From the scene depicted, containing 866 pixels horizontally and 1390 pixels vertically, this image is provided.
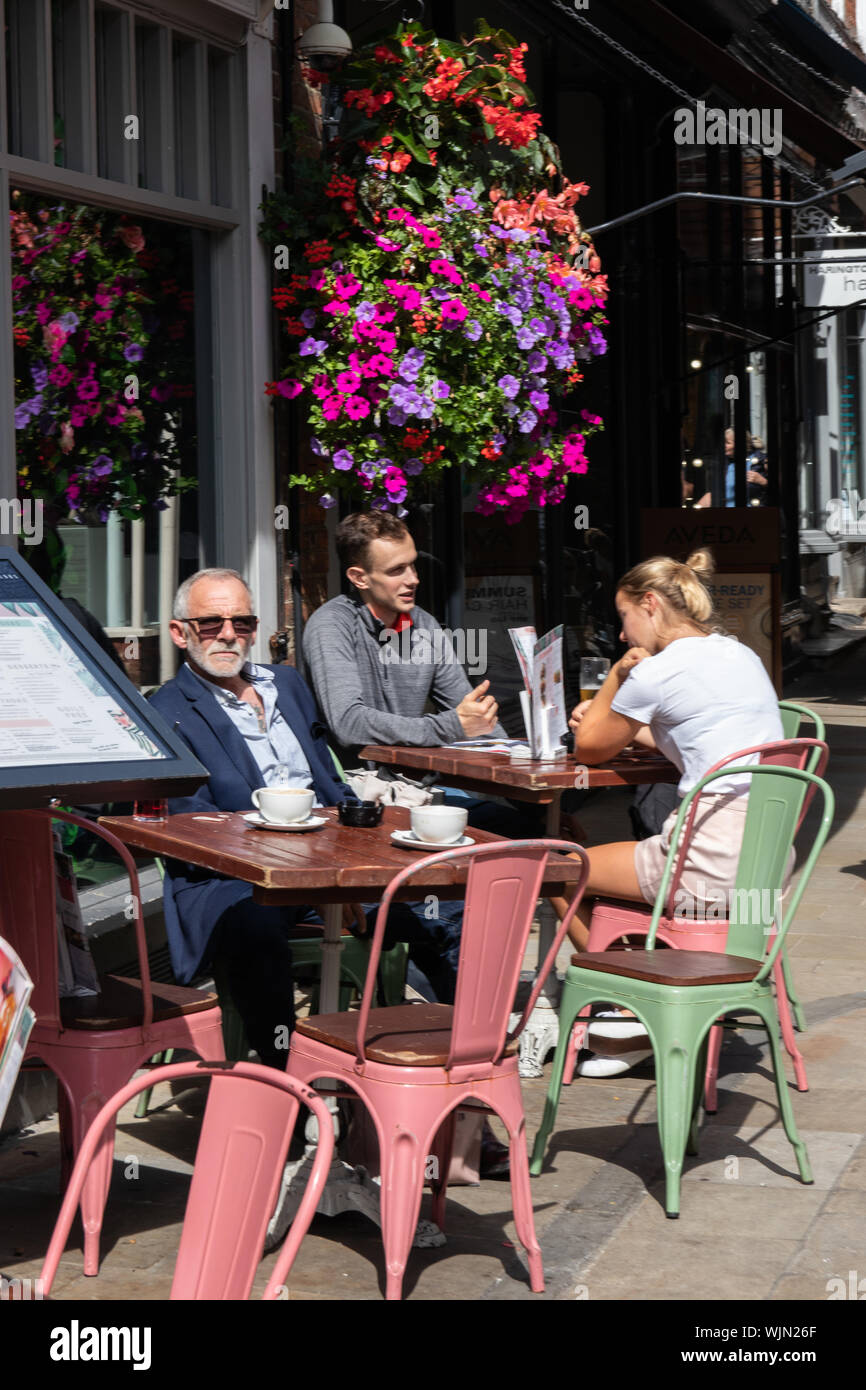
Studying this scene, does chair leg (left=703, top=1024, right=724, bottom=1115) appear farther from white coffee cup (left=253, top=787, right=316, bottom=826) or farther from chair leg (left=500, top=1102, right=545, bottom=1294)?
white coffee cup (left=253, top=787, right=316, bottom=826)

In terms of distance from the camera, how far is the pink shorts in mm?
4621

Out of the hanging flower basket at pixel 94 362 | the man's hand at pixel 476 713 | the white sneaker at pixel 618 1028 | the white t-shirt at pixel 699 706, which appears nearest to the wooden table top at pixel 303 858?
the white t-shirt at pixel 699 706

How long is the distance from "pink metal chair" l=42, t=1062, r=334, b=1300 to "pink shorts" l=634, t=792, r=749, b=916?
2629 mm

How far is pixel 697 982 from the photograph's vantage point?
402cm

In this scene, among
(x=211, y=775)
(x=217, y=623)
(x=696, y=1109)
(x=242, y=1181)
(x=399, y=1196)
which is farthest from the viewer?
(x=217, y=623)

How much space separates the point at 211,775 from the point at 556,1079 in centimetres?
120

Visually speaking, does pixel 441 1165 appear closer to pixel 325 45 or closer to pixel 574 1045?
pixel 574 1045

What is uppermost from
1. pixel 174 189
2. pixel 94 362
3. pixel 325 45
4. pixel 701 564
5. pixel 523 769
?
pixel 325 45

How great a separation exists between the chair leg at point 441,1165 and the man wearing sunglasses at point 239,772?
51 centimetres

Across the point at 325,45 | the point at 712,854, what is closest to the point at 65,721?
the point at 712,854

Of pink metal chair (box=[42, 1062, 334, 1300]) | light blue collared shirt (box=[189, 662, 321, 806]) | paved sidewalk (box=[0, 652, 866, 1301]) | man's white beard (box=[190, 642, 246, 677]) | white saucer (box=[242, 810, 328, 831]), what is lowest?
paved sidewalk (box=[0, 652, 866, 1301])

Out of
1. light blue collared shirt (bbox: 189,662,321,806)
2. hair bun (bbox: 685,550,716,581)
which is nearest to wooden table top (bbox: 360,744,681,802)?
light blue collared shirt (bbox: 189,662,321,806)

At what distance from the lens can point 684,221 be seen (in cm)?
1177

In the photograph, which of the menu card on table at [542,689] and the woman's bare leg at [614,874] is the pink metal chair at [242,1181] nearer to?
the woman's bare leg at [614,874]
